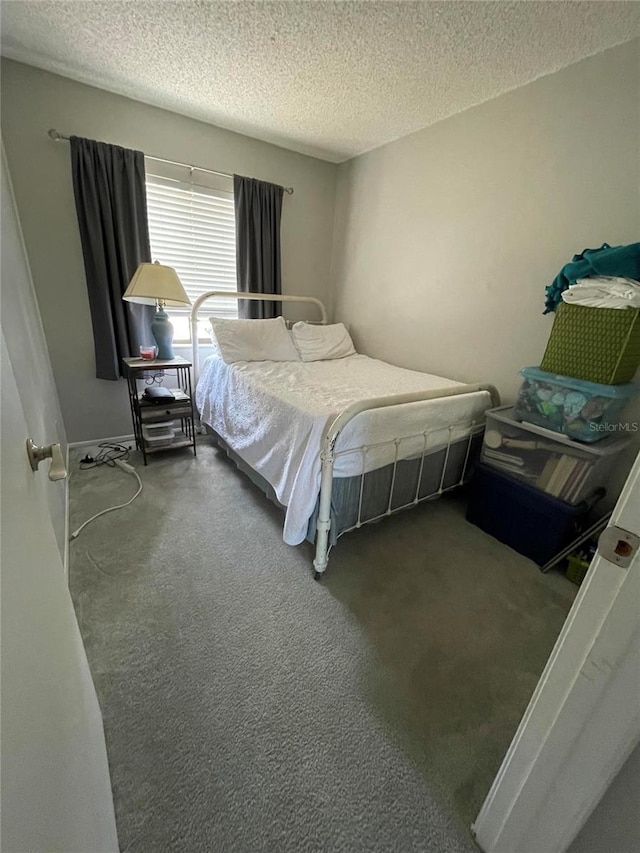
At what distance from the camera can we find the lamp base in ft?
8.10

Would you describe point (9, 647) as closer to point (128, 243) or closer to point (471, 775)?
point (471, 775)

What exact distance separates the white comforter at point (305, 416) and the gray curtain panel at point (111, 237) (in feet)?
2.19

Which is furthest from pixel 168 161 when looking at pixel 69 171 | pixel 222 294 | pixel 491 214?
pixel 491 214

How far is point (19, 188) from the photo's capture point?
6.91 feet

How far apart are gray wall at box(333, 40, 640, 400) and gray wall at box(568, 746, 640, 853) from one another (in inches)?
76.4

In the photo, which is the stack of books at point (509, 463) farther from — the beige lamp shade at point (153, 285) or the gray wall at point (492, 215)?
the beige lamp shade at point (153, 285)

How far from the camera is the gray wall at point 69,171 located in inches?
81.0

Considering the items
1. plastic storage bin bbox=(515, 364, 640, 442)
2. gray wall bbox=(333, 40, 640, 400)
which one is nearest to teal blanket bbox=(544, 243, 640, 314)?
gray wall bbox=(333, 40, 640, 400)

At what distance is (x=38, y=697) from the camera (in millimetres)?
466

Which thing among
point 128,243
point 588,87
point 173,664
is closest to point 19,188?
point 128,243

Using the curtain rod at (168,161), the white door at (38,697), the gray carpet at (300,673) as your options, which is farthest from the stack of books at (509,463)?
the curtain rod at (168,161)

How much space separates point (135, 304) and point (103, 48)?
1.35 metres

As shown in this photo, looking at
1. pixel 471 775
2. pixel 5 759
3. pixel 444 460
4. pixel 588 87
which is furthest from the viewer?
pixel 444 460

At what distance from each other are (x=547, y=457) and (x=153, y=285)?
100 inches
